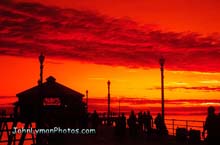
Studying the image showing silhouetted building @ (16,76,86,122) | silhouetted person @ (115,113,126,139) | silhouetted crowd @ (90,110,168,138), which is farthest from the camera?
silhouetted building @ (16,76,86,122)

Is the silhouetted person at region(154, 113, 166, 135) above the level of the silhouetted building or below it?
below

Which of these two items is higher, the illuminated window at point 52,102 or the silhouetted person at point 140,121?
the illuminated window at point 52,102

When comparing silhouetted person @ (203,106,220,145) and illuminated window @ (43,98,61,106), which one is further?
illuminated window @ (43,98,61,106)

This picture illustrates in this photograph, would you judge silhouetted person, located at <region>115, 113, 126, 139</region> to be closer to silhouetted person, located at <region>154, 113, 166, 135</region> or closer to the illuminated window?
silhouetted person, located at <region>154, 113, 166, 135</region>

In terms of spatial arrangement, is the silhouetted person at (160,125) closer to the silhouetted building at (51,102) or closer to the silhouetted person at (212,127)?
the silhouetted building at (51,102)

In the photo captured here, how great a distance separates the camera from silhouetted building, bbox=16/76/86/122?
45.3 meters

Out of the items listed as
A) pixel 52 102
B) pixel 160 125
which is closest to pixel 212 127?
pixel 160 125

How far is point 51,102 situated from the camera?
152 ft

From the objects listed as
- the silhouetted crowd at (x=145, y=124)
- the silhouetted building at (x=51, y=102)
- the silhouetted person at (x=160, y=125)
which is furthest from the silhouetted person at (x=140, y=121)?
the silhouetted building at (x=51, y=102)

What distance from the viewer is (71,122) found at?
44406mm

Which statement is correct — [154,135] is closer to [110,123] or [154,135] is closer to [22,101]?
[22,101]

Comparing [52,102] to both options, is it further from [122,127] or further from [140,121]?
[122,127]

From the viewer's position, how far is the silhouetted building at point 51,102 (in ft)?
149

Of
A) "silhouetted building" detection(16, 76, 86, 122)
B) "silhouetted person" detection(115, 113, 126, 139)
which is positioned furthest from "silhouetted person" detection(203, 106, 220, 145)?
"silhouetted building" detection(16, 76, 86, 122)
